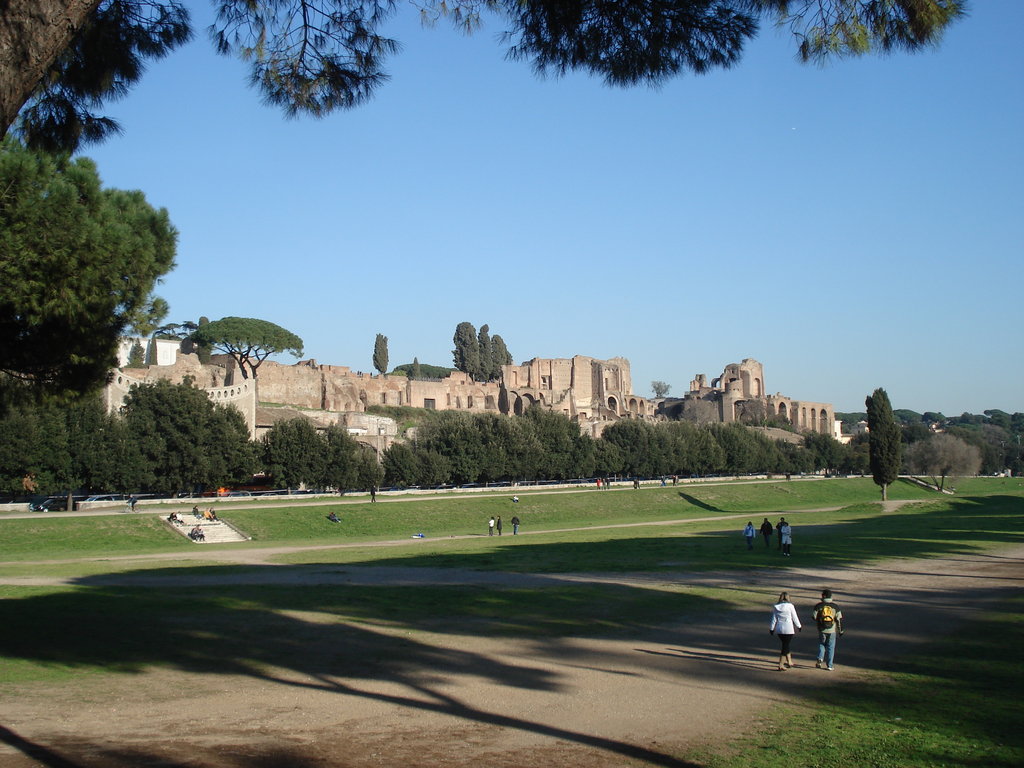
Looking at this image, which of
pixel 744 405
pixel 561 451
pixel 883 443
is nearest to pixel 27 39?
pixel 883 443

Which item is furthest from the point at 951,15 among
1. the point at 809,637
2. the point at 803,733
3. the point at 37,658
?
the point at 37,658

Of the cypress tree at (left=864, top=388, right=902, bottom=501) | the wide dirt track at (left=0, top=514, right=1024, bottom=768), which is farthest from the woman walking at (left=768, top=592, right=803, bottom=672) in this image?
the cypress tree at (left=864, top=388, right=902, bottom=501)

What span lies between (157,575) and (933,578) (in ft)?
50.0

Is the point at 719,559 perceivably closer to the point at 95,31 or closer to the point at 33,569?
the point at 33,569

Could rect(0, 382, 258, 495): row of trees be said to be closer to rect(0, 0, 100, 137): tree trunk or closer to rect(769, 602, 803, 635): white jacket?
rect(769, 602, 803, 635): white jacket

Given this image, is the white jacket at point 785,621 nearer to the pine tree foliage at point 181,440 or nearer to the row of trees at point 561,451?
the pine tree foliage at point 181,440

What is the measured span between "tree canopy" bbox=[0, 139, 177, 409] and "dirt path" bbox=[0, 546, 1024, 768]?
12.1 feet

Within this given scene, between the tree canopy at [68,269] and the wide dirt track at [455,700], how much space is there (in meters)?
3.68

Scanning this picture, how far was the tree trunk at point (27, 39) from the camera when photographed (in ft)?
→ 16.0

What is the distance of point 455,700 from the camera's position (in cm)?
844

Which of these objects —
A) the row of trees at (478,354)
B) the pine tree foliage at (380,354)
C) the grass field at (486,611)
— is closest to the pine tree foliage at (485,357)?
the row of trees at (478,354)

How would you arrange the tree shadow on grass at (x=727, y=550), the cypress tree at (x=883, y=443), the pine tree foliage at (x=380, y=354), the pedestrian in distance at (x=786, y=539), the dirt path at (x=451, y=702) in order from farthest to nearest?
the pine tree foliage at (x=380, y=354) < the cypress tree at (x=883, y=443) < the pedestrian in distance at (x=786, y=539) < the tree shadow on grass at (x=727, y=550) < the dirt path at (x=451, y=702)

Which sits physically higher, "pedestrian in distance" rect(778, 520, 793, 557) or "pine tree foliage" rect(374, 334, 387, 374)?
"pine tree foliage" rect(374, 334, 387, 374)

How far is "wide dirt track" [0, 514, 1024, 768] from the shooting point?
6758 millimetres
